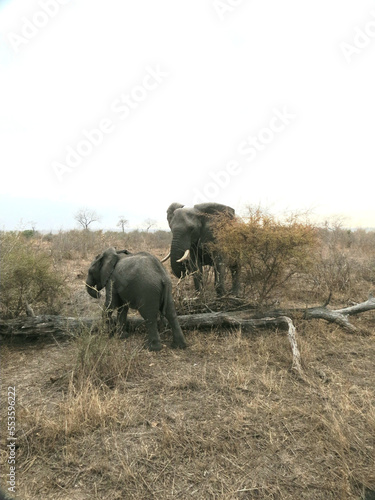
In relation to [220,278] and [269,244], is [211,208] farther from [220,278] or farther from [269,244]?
[269,244]

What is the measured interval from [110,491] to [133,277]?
3039 millimetres

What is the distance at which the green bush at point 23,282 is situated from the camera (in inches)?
232

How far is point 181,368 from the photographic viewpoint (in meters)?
4.64

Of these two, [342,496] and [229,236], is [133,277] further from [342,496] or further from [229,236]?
[342,496]

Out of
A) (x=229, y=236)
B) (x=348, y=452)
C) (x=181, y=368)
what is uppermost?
(x=229, y=236)

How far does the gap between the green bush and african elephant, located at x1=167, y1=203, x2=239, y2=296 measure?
2578mm

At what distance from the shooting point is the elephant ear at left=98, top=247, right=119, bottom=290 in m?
5.63

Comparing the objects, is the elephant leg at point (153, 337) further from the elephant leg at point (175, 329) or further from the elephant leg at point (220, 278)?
the elephant leg at point (220, 278)

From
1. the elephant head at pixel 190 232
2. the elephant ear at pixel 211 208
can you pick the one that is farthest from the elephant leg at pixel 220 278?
the elephant ear at pixel 211 208

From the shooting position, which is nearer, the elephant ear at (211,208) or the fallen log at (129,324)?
the fallen log at (129,324)

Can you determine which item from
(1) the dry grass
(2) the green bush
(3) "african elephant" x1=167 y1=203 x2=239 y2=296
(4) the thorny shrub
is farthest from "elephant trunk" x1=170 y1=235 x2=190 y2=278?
(1) the dry grass

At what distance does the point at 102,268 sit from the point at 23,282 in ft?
5.59

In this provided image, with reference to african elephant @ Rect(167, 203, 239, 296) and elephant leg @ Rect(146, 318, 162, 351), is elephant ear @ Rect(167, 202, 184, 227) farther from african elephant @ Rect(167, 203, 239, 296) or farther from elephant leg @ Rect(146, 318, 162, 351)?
elephant leg @ Rect(146, 318, 162, 351)

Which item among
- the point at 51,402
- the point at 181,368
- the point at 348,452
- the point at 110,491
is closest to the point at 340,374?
the point at 348,452
